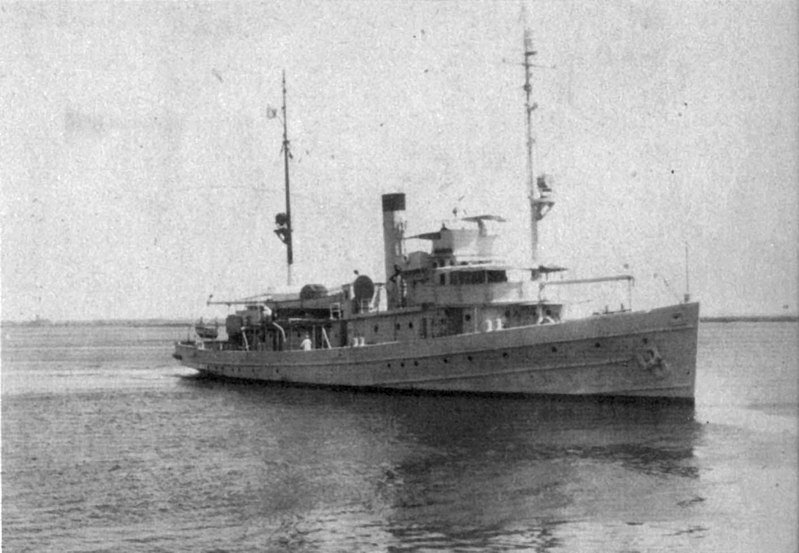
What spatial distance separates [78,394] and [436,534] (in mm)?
29149

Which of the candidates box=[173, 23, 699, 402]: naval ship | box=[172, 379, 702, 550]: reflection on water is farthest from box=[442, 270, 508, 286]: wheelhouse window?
box=[172, 379, 702, 550]: reflection on water

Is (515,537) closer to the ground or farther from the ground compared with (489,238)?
closer to the ground

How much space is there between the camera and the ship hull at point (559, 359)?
26078mm

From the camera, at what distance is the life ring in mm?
26188

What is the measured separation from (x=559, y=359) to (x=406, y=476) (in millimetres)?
10569

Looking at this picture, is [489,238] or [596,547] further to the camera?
[489,238]

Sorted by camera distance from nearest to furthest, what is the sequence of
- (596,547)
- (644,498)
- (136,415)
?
(596,547) < (644,498) < (136,415)

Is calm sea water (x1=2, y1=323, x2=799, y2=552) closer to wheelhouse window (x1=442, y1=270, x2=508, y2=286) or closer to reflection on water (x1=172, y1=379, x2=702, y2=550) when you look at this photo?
reflection on water (x1=172, y1=379, x2=702, y2=550)

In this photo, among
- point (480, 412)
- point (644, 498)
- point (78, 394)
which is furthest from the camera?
point (78, 394)

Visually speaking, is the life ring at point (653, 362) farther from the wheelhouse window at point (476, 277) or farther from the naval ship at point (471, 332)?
the wheelhouse window at point (476, 277)

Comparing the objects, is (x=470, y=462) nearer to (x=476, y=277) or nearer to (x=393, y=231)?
(x=476, y=277)

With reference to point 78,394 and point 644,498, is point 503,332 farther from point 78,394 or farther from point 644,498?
point 78,394

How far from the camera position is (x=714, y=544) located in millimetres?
12961

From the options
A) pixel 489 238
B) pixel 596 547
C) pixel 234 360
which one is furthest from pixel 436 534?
pixel 234 360
